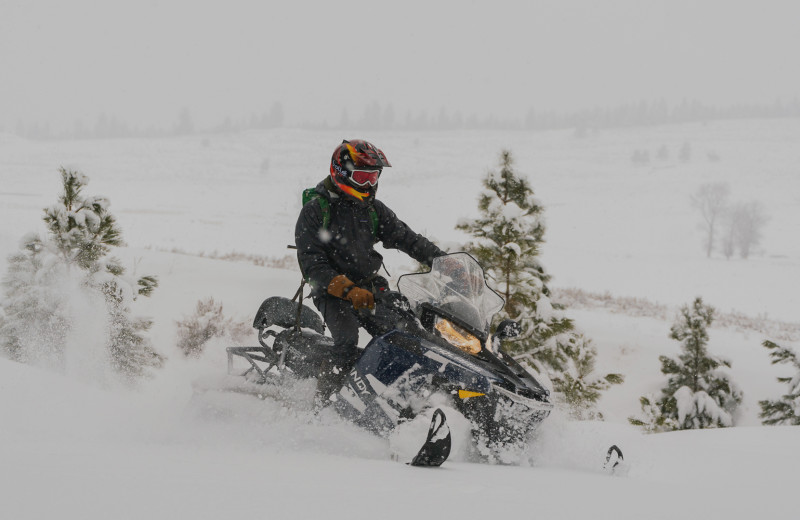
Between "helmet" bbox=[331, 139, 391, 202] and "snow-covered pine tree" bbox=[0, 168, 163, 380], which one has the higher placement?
"helmet" bbox=[331, 139, 391, 202]

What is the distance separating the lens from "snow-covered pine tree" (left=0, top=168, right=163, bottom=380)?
9.10 m

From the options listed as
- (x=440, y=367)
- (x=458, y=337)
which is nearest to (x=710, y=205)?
(x=458, y=337)

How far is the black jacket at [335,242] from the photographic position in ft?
15.3

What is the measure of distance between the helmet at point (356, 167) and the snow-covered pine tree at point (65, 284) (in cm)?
587

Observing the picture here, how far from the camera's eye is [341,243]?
4.89 m

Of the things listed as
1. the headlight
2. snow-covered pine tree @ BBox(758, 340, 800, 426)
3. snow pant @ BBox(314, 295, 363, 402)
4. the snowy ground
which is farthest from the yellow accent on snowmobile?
snow-covered pine tree @ BBox(758, 340, 800, 426)

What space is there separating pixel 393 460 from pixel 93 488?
2.06 m

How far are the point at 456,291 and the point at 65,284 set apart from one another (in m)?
7.20

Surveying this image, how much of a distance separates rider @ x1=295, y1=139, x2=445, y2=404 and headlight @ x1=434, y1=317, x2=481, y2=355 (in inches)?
23.8

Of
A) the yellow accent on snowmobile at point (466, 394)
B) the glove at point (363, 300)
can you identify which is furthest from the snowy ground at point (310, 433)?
the glove at point (363, 300)

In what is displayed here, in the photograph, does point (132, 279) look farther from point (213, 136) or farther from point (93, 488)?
point (213, 136)

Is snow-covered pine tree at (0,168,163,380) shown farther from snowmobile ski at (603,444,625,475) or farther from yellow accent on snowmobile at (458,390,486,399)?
snowmobile ski at (603,444,625,475)

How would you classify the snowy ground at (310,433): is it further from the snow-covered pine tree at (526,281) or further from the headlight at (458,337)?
the snow-covered pine tree at (526,281)

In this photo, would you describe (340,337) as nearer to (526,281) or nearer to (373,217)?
(373,217)
